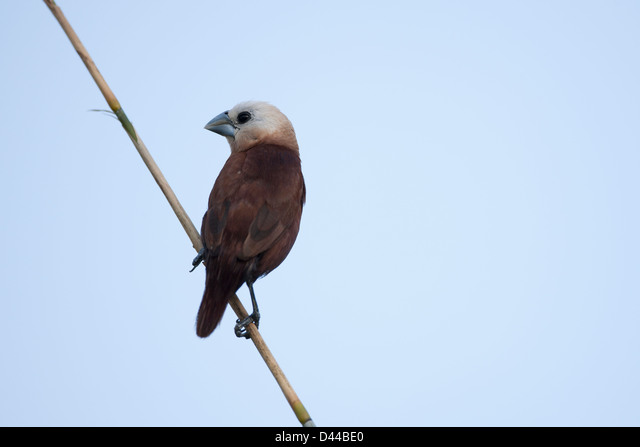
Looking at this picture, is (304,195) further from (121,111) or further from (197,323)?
(121,111)

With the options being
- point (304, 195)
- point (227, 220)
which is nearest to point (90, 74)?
point (227, 220)

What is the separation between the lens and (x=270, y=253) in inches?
147

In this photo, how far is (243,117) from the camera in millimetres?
4547

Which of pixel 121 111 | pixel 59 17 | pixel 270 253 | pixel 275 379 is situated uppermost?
pixel 59 17

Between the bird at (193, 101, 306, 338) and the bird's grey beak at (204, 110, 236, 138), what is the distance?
10.5 inches

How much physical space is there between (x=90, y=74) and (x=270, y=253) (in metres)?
1.39

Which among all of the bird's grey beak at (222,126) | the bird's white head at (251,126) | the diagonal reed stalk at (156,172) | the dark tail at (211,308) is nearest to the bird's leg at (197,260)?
the dark tail at (211,308)

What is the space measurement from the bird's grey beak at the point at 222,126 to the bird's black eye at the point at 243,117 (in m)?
0.06

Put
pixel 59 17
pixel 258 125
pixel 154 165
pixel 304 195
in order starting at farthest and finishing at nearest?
pixel 258 125
pixel 304 195
pixel 154 165
pixel 59 17

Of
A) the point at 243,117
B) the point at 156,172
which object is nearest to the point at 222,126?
the point at 243,117

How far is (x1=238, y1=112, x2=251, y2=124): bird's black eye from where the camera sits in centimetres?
454

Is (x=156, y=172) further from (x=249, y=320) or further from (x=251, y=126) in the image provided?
(x=251, y=126)

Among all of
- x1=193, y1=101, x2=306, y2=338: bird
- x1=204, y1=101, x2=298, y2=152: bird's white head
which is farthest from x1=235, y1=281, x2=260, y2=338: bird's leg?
x1=204, y1=101, x2=298, y2=152: bird's white head

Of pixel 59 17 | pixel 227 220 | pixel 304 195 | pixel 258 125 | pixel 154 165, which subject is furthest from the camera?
pixel 258 125
